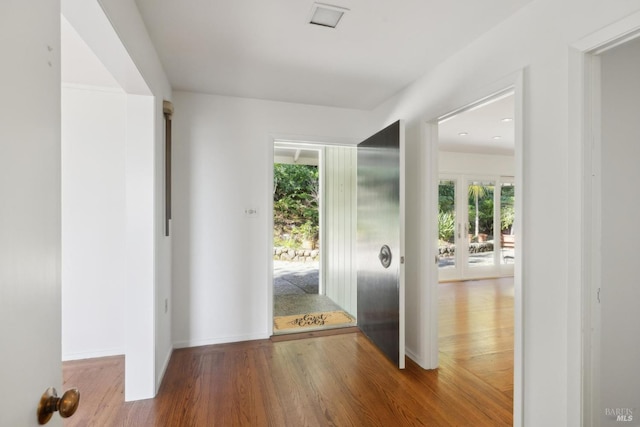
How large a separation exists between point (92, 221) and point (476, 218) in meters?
6.29

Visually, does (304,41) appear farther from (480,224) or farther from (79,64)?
(480,224)

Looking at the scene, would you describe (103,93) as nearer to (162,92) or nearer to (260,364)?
(162,92)

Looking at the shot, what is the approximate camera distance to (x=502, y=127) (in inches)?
171

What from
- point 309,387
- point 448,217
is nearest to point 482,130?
point 448,217

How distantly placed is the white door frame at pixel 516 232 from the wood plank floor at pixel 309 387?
286mm

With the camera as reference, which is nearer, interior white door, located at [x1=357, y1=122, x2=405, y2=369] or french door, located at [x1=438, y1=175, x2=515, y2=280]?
interior white door, located at [x1=357, y1=122, x2=405, y2=369]

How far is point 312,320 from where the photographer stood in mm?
3764

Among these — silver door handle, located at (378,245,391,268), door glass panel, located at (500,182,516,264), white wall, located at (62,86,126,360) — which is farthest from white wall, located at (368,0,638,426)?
door glass panel, located at (500,182,516,264)

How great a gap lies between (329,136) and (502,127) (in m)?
2.60

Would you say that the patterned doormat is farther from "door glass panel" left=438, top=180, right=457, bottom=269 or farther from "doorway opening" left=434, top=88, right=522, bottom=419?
"door glass panel" left=438, top=180, right=457, bottom=269

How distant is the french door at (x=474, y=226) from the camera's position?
6223 millimetres

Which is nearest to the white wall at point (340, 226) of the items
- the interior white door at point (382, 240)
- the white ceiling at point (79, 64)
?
the interior white door at point (382, 240)

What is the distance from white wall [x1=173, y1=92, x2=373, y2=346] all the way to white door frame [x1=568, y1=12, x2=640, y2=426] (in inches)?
93.1

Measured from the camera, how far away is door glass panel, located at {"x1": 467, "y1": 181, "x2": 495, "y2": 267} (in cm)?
632
